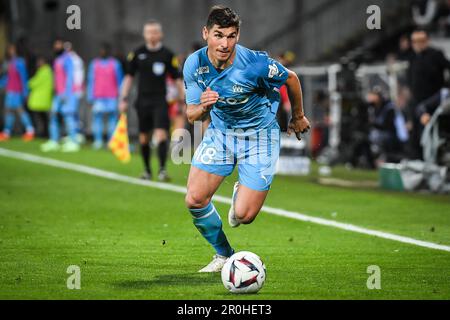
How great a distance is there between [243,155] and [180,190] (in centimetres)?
821

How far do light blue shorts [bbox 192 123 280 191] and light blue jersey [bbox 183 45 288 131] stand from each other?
89 millimetres

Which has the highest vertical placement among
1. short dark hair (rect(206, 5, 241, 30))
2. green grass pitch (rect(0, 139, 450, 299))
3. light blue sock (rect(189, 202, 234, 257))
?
short dark hair (rect(206, 5, 241, 30))

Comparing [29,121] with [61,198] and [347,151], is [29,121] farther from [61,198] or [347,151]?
[61,198]

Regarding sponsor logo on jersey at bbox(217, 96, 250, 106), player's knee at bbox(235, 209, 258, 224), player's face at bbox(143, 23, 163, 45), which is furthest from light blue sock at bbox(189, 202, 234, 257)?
player's face at bbox(143, 23, 163, 45)

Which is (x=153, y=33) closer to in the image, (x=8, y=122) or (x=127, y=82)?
(x=127, y=82)

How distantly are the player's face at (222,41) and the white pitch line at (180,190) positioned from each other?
3.73 metres

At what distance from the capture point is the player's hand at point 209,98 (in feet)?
31.4

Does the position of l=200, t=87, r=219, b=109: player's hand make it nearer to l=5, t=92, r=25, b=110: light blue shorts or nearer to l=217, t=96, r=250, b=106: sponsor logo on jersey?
l=217, t=96, r=250, b=106: sponsor logo on jersey

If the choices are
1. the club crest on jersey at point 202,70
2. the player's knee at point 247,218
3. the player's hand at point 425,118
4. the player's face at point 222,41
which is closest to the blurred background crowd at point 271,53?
the player's hand at point 425,118

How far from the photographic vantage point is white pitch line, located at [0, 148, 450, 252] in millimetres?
13273

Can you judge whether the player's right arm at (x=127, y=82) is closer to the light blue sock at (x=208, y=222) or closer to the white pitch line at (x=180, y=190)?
the white pitch line at (x=180, y=190)

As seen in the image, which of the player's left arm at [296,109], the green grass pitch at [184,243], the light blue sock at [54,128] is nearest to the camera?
the green grass pitch at [184,243]

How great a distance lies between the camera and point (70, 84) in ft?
95.6

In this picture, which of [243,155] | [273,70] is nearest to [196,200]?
[243,155]
